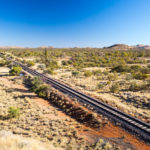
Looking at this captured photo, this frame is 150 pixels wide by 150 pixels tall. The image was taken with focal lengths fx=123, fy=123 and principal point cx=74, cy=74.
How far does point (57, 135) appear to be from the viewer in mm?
10234

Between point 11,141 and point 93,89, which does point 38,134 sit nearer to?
point 11,141

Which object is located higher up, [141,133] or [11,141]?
[11,141]

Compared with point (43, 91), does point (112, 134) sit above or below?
below

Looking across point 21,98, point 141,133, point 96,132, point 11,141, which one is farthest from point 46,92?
point 141,133

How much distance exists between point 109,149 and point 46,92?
13.7 metres

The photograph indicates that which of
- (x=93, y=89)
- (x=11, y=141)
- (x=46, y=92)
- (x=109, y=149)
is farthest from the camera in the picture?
(x=93, y=89)

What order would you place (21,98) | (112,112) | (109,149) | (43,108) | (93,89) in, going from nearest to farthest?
(109,149), (112,112), (43,108), (21,98), (93,89)

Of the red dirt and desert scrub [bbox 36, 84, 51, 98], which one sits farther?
desert scrub [bbox 36, 84, 51, 98]

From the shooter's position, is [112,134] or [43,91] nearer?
[112,134]

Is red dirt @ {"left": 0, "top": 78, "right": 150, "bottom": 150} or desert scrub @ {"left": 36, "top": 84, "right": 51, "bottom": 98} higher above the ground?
desert scrub @ {"left": 36, "top": 84, "right": 51, "bottom": 98}

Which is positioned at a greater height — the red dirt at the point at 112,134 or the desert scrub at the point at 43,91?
the desert scrub at the point at 43,91

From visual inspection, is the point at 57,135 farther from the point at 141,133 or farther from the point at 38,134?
the point at 141,133

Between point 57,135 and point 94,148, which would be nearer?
point 94,148

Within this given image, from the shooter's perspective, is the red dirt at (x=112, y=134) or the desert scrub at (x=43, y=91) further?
the desert scrub at (x=43, y=91)
